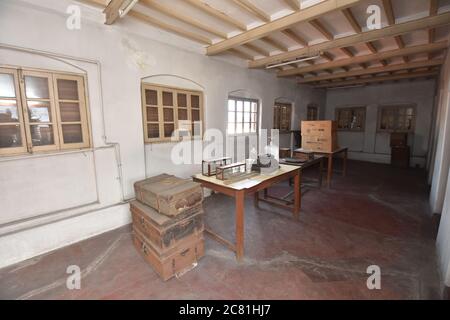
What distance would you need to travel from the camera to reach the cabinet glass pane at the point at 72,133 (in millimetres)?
2723

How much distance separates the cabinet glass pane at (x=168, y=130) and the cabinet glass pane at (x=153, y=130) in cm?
16

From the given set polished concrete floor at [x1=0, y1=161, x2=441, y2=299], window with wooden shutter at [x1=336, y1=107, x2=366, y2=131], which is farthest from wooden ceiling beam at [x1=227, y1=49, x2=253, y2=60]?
window with wooden shutter at [x1=336, y1=107, x2=366, y2=131]

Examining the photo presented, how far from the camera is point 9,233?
233cm

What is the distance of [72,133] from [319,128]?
194 inches

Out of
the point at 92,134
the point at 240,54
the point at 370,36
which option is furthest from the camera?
the point at 240,54

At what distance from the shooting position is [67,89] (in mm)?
2662

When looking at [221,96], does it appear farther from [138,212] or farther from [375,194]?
[375,194]

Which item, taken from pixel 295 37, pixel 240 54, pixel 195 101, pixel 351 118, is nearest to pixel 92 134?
pixel 195 101

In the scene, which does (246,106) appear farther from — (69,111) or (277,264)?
(277,264)

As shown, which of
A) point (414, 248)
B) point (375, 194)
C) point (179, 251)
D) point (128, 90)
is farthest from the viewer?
→ point (375, 194)

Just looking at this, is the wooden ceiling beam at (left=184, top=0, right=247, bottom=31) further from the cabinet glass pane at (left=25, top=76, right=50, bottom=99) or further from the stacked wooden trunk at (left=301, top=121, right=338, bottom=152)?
the stacked wooden trunk at (left=301, top=121, right=338, bottom=152)

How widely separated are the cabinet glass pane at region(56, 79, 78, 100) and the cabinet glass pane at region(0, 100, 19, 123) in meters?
0.45

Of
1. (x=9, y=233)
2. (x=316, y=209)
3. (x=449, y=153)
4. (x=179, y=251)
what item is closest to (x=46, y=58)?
(x=9, y=233)

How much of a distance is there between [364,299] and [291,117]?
20.1 ft
